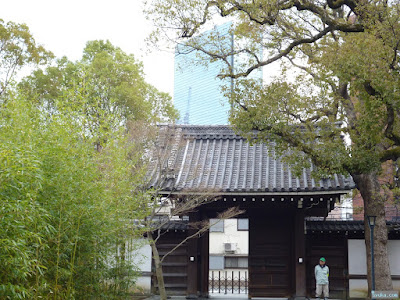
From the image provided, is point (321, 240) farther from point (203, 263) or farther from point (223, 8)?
point (223, 8)

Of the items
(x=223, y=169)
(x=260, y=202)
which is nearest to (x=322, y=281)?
(x=260, y=202)

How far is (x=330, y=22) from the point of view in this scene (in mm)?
9523

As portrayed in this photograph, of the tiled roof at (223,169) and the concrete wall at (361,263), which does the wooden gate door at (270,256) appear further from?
the concrete wall at (361,263)

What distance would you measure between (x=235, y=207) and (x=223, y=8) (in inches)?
223

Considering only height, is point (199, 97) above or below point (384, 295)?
above

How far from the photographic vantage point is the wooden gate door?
1373 centimetres

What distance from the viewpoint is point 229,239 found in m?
27.1

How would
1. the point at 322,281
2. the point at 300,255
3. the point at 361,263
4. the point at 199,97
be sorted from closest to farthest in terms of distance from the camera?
the point at 322,281, the point at 300,255, the point at 361,263, the point at 199,97

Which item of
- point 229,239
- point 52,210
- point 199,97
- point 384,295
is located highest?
point 199,97

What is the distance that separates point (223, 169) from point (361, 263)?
4.44 meters

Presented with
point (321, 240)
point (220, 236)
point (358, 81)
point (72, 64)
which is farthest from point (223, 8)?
point (220, 236)

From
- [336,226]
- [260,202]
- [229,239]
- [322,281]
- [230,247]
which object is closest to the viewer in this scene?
[322,281]

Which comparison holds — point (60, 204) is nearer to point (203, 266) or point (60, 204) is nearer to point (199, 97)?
point (203, 266)

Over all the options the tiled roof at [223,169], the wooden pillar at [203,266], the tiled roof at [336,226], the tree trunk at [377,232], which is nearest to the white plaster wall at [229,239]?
the tiled roof at [223,169]
